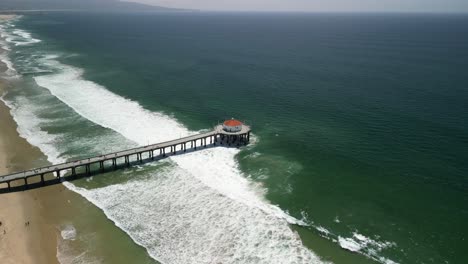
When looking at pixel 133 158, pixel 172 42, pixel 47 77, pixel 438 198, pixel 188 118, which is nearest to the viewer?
pixel 438 198

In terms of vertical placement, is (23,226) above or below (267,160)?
Answer: below

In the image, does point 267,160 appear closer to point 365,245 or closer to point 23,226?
point 365,245

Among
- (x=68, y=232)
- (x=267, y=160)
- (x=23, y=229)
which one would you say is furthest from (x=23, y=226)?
(x=267, y=160)

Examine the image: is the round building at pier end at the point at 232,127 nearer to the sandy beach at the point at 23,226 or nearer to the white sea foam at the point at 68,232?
the white sea foam at the point at 68,232

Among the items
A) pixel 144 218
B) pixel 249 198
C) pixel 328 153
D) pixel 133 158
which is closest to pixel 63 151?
pixel 133 158

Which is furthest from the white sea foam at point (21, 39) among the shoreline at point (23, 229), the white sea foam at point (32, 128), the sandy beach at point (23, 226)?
the shoreline at point (23, 229)

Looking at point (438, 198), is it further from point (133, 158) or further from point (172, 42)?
point (172, 42)
